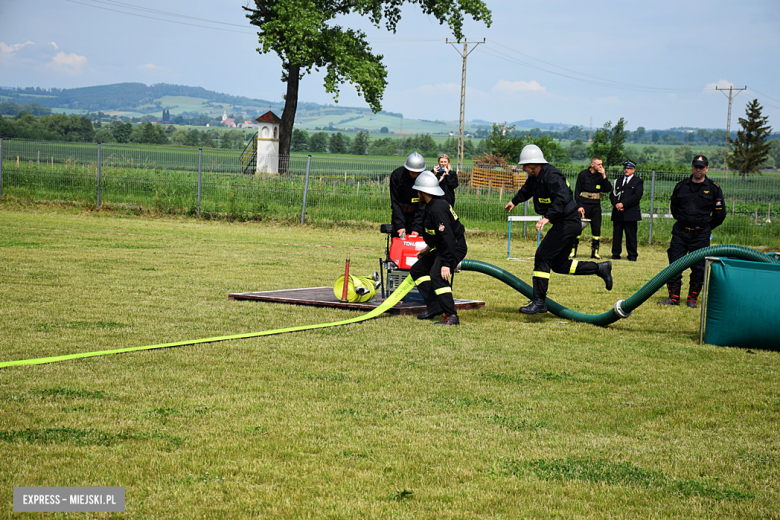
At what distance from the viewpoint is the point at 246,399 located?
4.83m

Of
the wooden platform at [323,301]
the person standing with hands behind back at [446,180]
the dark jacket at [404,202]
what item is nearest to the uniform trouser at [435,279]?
the wooden platform at [323,301]

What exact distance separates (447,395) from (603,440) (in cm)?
126

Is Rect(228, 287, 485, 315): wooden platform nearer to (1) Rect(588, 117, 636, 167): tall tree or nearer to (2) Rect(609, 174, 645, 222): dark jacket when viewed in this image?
(2) Rect(609, 174, 645, 222): dark jacket

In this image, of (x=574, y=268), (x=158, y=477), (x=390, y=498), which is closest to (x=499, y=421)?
(x=390, y=498)

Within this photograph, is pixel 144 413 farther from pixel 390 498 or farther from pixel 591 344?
pixel 591 344

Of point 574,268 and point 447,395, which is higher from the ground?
point 574,268

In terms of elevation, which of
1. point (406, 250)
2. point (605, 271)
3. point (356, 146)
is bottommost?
point (605, 271)

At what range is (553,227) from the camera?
851cm

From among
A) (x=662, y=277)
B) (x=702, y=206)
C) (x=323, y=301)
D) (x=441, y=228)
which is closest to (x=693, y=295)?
(x=702, y=206)

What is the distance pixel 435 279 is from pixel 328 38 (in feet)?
83.7

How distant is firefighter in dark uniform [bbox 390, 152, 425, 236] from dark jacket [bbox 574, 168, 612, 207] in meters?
7.57

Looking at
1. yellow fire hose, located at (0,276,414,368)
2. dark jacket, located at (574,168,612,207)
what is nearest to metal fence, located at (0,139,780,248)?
dark jacket, located at (574,168,612,207)

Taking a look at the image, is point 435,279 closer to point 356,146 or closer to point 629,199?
point 629,199

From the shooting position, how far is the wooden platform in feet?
28.1
